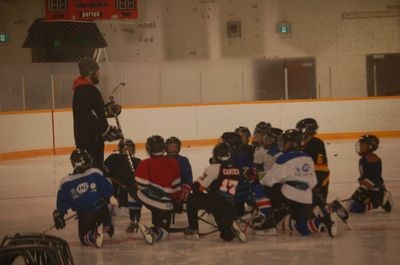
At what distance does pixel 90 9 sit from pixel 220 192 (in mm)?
9263

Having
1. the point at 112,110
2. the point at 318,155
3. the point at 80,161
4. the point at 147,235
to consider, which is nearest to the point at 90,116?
the point at 112,110

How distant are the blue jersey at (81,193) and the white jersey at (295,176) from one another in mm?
1387

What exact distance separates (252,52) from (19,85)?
6190mm

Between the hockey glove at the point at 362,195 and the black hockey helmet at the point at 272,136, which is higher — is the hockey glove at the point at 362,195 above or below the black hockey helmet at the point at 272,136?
below

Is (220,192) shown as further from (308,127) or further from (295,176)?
(308,127)

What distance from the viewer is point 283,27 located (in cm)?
1950

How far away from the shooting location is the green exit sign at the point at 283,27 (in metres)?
19.5

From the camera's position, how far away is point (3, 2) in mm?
18500

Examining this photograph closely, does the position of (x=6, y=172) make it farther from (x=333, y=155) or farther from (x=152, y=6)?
(x=152, y=6)

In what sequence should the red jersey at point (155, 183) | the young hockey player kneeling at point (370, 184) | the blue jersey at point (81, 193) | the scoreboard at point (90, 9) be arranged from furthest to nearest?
the scoreboard at point (90, 9), the young hockey player kneeling at point (370, 184), the red jersey at point (155, 183), the blue jersey at point (81, 193)

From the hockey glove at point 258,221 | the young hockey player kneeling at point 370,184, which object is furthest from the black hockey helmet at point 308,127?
the hockey glove at point 258,221

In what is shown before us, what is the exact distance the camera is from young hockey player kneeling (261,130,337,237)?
6.38 m

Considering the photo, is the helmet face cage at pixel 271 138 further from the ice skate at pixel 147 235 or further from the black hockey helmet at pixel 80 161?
the black hockey helmet at pixel 80 161

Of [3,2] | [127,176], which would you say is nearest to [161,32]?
[3,2]
